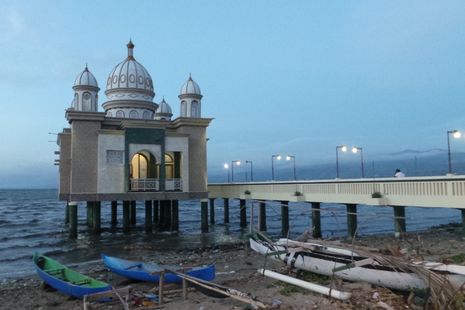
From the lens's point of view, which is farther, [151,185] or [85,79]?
[85,79]

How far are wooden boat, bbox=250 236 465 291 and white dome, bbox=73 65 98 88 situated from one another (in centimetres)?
2448

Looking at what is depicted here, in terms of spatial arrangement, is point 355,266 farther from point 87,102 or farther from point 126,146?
point 87,102

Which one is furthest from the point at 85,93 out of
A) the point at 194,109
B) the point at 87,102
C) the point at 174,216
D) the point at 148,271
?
the point at 148,271

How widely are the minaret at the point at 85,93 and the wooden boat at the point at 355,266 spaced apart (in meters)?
23.8

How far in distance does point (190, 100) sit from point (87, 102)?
8568mm

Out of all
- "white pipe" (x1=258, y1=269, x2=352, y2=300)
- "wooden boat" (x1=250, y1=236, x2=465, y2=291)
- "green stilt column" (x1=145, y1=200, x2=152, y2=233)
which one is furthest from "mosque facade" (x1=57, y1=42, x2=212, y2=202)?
"white pipe" (x1=258, y1=269, x2=352, y2=300)

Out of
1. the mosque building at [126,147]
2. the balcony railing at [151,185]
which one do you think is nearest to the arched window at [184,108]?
the mosque building at [126,147]

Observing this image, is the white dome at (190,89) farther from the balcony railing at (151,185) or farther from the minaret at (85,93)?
the balcony railing at (151,185)

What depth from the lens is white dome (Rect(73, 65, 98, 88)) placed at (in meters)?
33.6

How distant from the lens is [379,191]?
22172 mm

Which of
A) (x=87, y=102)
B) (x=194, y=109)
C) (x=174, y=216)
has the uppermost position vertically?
(x=87, y=102)

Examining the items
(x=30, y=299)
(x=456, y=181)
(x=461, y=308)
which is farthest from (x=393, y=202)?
(x=30, y=299)

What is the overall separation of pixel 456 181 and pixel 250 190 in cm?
1996

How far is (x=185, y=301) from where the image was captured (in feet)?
36.9
